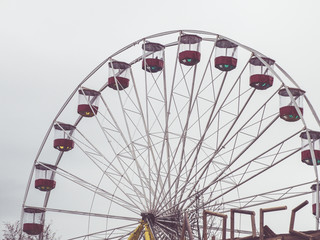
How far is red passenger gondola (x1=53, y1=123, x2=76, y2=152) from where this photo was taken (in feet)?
91.4

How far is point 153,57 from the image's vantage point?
25.9m

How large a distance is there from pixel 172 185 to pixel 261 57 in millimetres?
5062

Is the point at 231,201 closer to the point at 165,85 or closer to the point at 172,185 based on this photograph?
the point at 172,185

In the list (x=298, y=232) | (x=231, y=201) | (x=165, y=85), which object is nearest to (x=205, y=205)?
(x=231, y=201)

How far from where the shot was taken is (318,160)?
23359 millimetres

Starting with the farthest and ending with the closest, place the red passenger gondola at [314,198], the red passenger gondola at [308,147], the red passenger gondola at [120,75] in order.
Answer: the red passenger gondola at [120,75] → the red passenger gondola at [308,147] → the red passenger gondola at [314,198]

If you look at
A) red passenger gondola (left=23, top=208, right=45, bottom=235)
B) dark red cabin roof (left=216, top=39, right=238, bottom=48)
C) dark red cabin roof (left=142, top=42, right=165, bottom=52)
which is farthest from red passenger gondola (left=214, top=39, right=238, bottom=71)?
red passenger gondola (left=23, top=208, right=45, bottom=235)

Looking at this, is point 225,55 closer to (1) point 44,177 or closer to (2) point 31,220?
(1) point 44,177

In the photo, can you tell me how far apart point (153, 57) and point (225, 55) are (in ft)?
9.53

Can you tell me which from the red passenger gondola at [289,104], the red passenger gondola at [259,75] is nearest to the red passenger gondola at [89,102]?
the red passenger gondola at [259,75]

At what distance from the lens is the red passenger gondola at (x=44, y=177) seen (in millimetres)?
27922

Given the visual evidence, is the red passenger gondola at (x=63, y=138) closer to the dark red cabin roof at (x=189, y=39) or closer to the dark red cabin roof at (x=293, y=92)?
the dark red cabin roof at (x=189, y=39)

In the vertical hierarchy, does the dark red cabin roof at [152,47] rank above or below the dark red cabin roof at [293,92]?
above

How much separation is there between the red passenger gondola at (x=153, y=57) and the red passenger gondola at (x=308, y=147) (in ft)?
19.1
